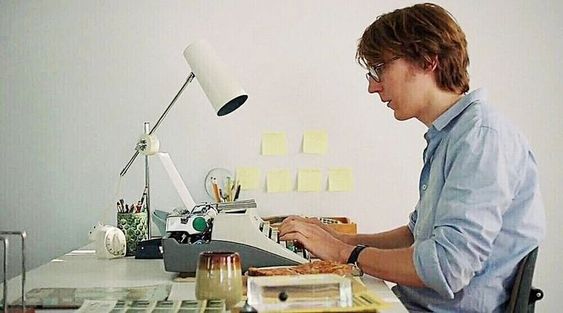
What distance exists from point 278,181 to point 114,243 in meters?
0.70

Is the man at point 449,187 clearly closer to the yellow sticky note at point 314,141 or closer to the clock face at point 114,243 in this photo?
the clock face at point 114,243

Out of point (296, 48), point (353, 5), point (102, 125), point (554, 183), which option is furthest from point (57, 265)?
point (554, 183)

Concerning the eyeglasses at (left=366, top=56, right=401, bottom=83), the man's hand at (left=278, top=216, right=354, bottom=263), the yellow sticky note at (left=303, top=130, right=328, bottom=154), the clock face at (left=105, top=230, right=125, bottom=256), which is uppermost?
the eyeglasses at (left=366, top=56, right=401, bottom=83)

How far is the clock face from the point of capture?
229 cm

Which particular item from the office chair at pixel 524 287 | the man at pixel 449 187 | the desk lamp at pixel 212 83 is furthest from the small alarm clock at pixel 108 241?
the office chair at pixel 524 287

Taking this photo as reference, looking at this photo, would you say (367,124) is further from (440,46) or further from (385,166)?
(440,46)

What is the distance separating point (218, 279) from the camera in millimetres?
1511

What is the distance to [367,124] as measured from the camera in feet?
9.26

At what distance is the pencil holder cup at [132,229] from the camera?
2373 mm

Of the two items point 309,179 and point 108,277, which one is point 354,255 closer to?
point 108,277

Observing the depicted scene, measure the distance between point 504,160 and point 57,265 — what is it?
121 centimetres

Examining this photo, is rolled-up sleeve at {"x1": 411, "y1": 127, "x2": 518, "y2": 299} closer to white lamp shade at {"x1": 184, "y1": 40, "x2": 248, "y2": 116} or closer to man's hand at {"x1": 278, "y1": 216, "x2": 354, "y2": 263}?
man's hand at {"x1": 278, "y1": 216, "x2": 354, "y2": 263}

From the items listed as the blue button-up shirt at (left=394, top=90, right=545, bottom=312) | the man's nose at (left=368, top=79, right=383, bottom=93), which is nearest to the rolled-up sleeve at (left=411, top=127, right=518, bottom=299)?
→ the blue button-up shirt at (left=394, top=90, right=545, bottom=312)

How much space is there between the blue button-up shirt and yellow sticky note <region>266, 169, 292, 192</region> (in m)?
0.91
